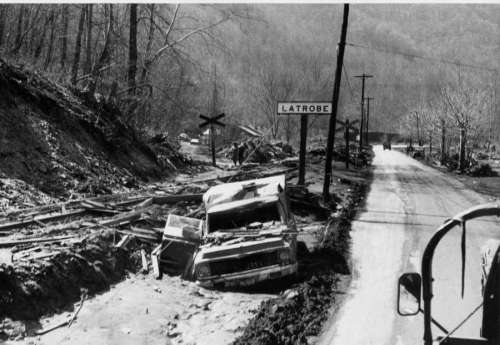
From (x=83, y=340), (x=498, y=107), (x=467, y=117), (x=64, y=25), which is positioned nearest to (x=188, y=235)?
(x=83, y=340)

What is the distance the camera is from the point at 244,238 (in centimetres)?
1084

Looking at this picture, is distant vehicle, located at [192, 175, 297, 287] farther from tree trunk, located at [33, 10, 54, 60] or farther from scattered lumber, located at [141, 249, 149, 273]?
tree trunk, located at [33, 10, 54, 60]

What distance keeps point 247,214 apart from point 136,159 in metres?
13.2

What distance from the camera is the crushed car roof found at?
39.8 ft

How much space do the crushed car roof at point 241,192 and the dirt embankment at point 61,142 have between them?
608 centimetres

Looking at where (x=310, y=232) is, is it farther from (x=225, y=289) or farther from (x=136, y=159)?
(x=136, y=159)

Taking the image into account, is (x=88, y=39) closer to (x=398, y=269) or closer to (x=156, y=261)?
(x=156, y=261)

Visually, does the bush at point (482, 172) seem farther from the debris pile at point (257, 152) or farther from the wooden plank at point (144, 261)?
the wooden plank at point (144, 261)

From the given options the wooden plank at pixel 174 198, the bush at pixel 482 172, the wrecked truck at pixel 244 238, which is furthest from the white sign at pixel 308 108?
the bush at pixel 482 172

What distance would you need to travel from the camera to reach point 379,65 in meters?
166

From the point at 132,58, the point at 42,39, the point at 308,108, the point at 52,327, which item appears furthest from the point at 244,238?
the point at 132,58

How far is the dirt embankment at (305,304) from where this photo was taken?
803 centimetres

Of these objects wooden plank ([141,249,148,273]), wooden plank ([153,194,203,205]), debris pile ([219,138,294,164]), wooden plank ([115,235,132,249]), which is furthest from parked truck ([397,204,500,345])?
debris pile ([219,138,294,164])

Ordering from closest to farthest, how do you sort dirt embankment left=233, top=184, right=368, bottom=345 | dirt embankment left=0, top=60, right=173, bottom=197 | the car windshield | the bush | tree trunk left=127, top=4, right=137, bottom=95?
dirt embankment left=233, top=184, right=368, bottom=345, the car windshield, dirt embankment left=0, top=60, right=173, bottom=197, tree trunk left=127, top=4, right=137, bottom=95, the bush
